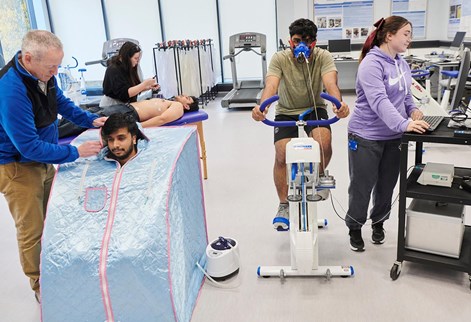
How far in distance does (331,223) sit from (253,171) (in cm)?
138

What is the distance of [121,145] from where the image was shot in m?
2.19

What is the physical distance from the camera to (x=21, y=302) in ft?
8.05

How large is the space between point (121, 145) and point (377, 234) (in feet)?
Result: 5.78

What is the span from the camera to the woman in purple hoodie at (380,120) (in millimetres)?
2309

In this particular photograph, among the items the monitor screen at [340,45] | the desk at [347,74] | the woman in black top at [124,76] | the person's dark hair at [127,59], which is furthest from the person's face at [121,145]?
the desk at [347,74]

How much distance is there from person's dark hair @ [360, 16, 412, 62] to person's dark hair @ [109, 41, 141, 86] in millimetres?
2040

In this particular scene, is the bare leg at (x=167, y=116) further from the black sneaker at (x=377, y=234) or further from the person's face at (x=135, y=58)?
the black sneaker at (x=377, y=234)

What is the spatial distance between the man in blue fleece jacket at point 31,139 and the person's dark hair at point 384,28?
1675 mm

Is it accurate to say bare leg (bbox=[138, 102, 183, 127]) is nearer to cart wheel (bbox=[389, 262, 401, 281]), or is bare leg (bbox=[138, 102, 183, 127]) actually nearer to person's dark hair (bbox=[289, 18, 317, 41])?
person's dark hair (bbox=[289, 18, 317, 41])

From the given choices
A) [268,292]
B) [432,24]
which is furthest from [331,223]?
[432,24]

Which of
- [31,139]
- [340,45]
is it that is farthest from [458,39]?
[31,139]

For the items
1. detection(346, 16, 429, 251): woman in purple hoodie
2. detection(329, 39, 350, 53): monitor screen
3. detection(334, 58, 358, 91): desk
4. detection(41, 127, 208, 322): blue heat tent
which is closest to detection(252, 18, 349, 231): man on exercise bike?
detection(346, 16, 429, 251): woman in purple hoodie

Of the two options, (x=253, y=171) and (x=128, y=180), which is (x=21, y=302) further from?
(x=253, y=171)

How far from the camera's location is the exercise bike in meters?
2.18
